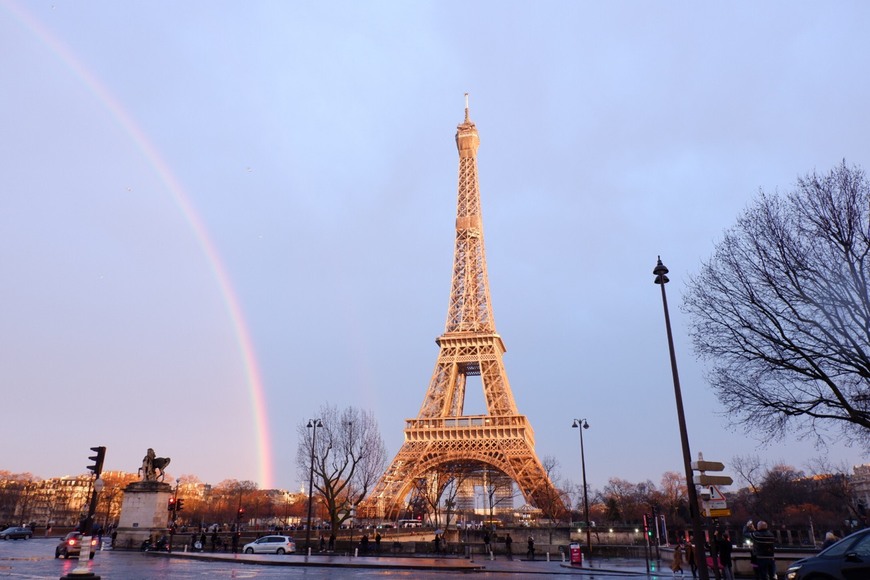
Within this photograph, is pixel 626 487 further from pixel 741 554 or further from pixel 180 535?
pixel 741 554

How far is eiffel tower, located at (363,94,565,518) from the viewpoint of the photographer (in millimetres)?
68312

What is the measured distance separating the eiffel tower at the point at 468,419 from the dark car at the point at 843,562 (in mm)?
55792

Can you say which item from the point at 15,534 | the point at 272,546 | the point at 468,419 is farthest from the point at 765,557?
the point at 15,534

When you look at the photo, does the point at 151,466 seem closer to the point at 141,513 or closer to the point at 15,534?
the point at 141,513

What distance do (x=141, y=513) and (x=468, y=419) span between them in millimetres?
41507

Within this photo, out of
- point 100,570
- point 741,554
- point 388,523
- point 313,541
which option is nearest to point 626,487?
point 388,523

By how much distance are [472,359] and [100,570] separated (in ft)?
199

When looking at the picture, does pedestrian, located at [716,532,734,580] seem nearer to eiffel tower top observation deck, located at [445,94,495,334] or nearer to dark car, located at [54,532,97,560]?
dark car, located at [54,532,97,560]

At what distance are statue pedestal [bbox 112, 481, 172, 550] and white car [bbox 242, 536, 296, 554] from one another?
6.97 metres

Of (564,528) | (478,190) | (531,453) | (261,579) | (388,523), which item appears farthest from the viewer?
(478,190)

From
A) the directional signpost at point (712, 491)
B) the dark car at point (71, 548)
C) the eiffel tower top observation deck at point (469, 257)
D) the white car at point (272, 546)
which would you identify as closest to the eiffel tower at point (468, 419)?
the eiffel tower top observation deck at point (469, 257)

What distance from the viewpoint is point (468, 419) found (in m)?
75.1

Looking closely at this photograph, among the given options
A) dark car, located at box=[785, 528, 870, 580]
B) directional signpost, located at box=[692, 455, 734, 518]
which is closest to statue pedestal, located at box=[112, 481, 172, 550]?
directional signpost, located at box=[692, 455, 734, 518]

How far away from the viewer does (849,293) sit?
16.8 meters
